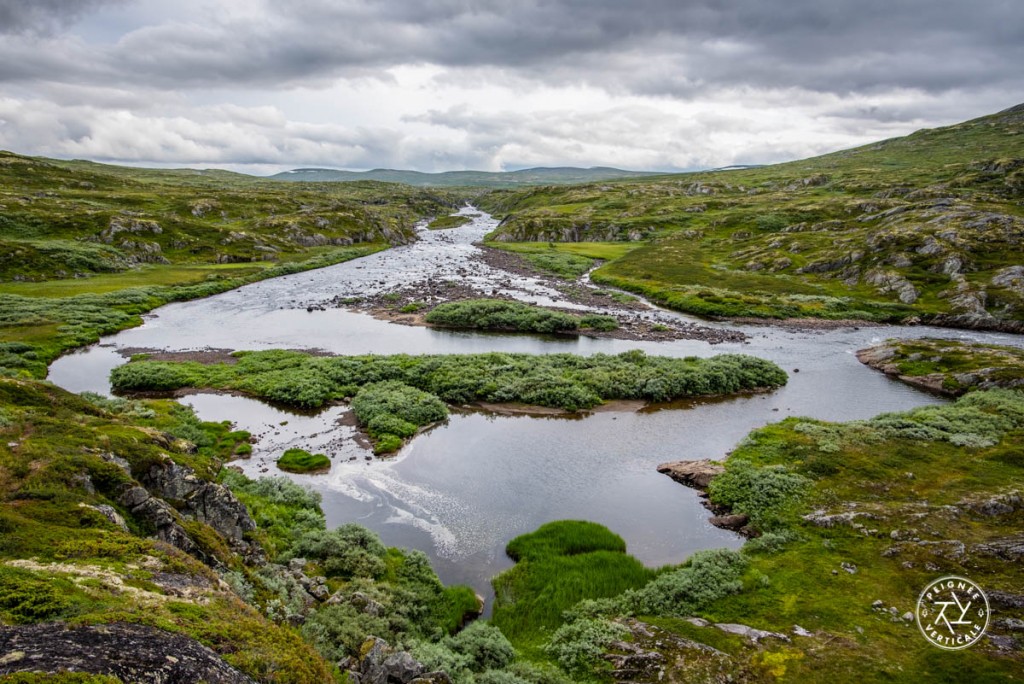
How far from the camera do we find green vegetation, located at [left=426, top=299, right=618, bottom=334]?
74.6 metres

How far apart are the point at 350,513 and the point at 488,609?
36.9 ft

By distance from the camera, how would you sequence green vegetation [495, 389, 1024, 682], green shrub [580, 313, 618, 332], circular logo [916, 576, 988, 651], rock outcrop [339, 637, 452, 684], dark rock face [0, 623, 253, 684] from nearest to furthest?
dark rock face [0, 623, 253, 684]
rock outcrop [339, 637, 452, 684]
green vegetation [495, 389, 1024, 682]
circular logo [916, 576, 988, 651]
green shrub [580, 313, 618, 332]

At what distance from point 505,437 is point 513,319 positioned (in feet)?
115

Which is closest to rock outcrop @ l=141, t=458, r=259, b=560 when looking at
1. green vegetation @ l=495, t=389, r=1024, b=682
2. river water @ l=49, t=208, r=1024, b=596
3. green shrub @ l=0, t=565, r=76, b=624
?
green shrub @ l=0, t=565, r=76, b=624

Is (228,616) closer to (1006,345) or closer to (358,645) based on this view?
(358,645)

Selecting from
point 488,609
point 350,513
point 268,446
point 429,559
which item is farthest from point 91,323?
point 488,609

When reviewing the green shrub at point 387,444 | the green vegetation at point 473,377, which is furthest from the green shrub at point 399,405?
the green shrub at point 387,444

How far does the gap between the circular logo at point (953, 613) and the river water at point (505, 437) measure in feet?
30.1

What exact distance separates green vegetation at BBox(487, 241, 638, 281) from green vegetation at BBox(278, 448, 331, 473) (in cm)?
8260

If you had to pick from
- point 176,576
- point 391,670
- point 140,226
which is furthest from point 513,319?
point 140,226

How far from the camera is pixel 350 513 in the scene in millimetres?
31688

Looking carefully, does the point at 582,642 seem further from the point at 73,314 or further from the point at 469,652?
the point at 73,314

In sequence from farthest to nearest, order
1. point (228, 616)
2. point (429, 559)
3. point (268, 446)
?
1. point (268, 446)
2. point (429, 559)
3. point (228, 616)

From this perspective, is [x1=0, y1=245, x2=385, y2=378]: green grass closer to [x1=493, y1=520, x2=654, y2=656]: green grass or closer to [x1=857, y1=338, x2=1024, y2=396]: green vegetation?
[x1=493, y1=520, x2=654, y2=656]: green grass
